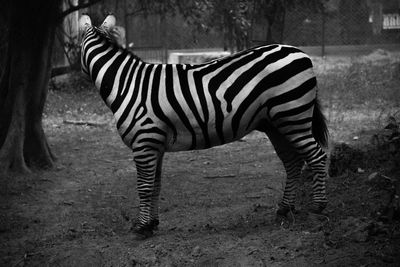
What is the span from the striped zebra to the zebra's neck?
1cm

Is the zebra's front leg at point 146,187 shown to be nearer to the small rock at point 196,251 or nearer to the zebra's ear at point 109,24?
the small rock at point 196,251

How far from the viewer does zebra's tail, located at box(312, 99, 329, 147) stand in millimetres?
5898

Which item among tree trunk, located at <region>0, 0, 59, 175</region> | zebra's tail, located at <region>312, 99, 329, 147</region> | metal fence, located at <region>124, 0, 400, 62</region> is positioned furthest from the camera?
metal fence, located at <region>124, 0, 400, 62</region>

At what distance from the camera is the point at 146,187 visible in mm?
5613

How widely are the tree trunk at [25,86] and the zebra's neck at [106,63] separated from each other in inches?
115

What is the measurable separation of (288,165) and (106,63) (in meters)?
1.95

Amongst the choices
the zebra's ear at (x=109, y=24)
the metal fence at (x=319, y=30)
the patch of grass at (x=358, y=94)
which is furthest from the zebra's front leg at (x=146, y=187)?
the metal fence at (x=319, y=30)

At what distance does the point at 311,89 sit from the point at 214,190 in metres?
2.59

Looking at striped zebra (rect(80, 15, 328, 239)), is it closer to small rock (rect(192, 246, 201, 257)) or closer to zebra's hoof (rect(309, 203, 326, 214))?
zebra's hoof (rect(309, 203, 326, 214))

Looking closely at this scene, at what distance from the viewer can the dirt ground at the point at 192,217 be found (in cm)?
484

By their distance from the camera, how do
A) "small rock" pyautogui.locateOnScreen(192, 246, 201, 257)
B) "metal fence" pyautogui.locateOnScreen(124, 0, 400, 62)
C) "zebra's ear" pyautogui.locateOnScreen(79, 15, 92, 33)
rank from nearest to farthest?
1. "small rock" pyautogui.locateOnScreen(192, 246, 201, 257)
2. "zebra's ear" pyautogui.locateOnScreen(79, 15, 92, 33)
3. "metal fence" pyautogui.locateOnScreen(124, 0, 400, 62)

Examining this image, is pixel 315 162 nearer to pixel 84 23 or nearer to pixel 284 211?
pixel 284 211

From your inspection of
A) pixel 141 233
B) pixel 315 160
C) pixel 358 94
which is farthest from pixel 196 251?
pixel 358 94

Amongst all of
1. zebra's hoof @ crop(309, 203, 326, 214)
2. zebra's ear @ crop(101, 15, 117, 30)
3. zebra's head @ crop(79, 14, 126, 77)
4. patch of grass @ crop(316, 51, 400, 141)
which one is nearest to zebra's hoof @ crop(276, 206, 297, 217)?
zebra's hoof @ crop(309, 203, 326, 214)
